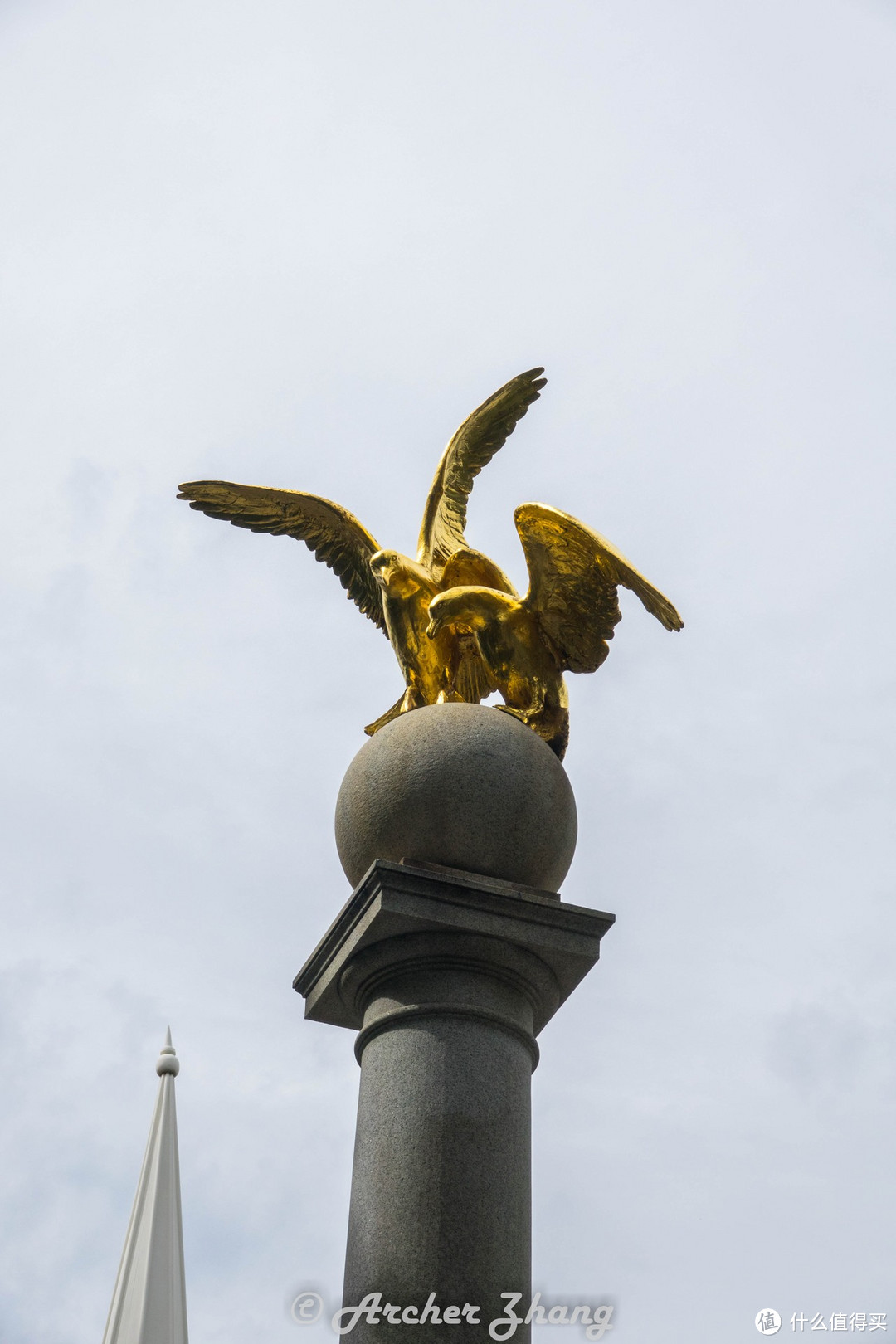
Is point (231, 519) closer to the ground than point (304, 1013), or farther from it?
farther from it

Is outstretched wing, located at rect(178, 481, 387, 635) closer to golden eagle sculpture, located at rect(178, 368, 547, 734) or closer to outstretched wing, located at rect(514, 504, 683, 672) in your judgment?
golden eagle sculpture, located at rect(178, 368, 547, 734)

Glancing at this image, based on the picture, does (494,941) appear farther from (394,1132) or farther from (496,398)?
(496,398)

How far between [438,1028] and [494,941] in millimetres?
616

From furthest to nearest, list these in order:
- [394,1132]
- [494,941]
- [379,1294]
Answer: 1. [494,941]
2. [394,1132]
3. [379,1294]

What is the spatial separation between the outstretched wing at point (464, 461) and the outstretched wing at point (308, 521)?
1.96ft

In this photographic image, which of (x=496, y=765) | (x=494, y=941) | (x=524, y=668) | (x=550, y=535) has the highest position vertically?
(x=550, y=535)

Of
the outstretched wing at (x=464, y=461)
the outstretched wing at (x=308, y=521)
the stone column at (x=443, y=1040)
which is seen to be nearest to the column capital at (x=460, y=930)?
the stone column at (x=443, y=1040)

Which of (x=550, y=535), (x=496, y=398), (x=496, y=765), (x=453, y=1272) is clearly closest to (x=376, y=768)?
(x=496, y=765)

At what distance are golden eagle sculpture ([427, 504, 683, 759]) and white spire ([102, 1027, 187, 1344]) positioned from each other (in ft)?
11.9

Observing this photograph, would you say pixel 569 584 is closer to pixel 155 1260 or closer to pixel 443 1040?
pixel 443 1040

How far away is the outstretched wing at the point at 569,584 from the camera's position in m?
9.89

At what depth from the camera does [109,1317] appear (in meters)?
7.46

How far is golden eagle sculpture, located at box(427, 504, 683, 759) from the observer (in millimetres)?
9914

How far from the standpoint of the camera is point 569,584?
9.98m
